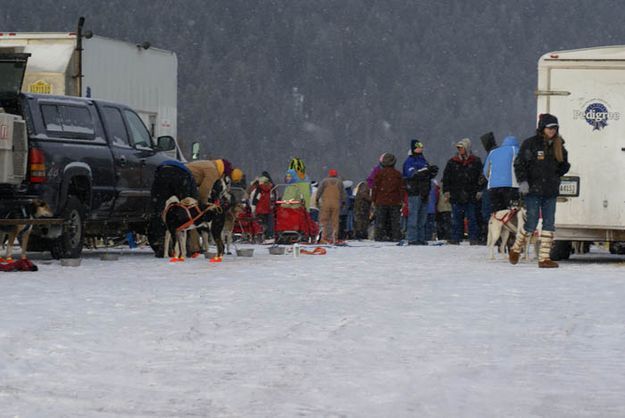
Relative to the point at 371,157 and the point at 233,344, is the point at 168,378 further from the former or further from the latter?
the point at 371,157

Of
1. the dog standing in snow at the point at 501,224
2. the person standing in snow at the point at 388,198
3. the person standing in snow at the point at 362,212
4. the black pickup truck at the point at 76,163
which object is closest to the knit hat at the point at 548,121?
the dog standing in snow at the point at 501,224

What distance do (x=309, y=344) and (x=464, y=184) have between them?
1653 cm

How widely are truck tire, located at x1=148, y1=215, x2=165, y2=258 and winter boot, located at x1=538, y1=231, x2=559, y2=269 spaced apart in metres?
4.88

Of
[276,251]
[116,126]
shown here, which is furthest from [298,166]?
[116,126]

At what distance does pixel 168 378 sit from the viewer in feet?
29.1

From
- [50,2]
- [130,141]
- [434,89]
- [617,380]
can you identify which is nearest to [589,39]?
[434,89]

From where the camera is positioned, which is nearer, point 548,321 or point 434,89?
point 548,321

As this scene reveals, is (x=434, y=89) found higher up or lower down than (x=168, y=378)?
higher up

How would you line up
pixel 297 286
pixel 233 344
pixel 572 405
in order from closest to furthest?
pixel 572 405
pixel 233 344
pixel 297 286

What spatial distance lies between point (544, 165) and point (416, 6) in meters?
163

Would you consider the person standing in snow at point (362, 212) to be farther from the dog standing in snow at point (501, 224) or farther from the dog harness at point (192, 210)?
the dog harness at point (192, 210)

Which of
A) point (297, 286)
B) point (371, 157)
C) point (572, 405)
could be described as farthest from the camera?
point (371, 157)

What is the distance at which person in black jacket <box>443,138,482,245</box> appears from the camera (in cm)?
2680

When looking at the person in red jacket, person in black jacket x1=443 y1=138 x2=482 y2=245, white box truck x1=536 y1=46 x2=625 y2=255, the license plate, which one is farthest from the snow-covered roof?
the person in red jacket
